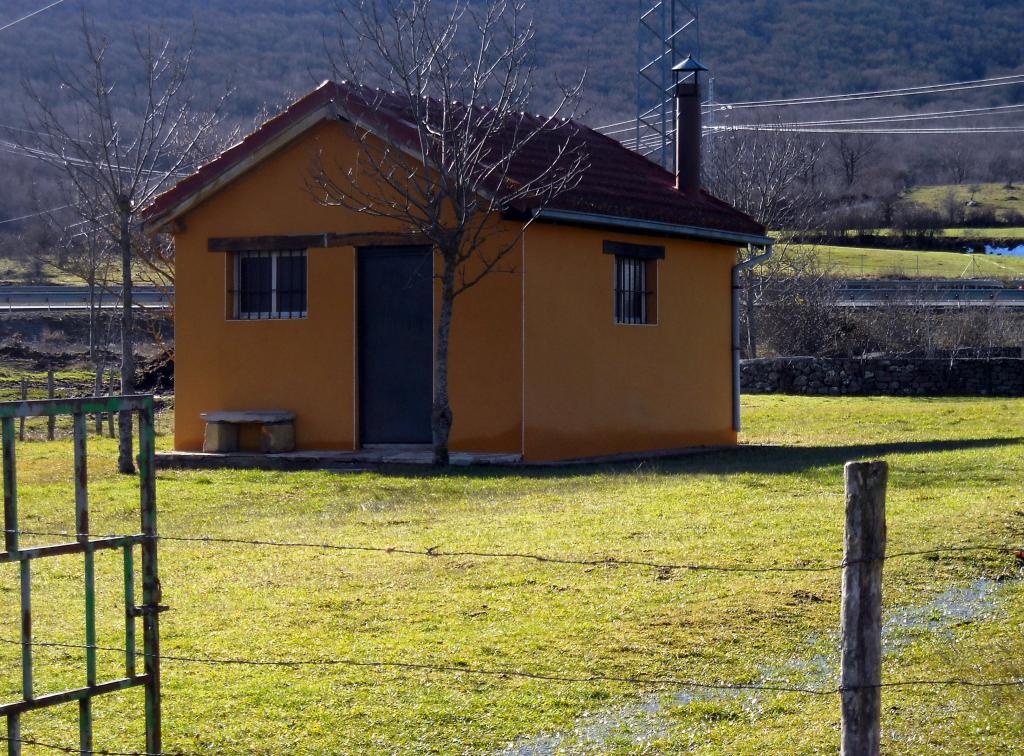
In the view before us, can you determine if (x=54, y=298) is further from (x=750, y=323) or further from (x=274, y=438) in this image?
(x=274, y=438)

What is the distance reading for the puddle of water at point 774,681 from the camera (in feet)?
18.2

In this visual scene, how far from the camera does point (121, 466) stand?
1558 centimetres

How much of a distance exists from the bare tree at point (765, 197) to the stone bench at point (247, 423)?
782 inches

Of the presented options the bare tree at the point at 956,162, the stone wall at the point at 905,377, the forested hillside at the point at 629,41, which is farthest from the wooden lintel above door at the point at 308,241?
the bare tree at the point at 956,162

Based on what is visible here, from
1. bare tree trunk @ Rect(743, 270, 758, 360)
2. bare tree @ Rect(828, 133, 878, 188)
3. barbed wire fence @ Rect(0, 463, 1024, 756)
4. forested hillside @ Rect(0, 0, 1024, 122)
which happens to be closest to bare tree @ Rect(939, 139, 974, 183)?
bare tree @ Rect(828, 133, 878, 188)

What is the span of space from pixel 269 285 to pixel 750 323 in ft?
65.9

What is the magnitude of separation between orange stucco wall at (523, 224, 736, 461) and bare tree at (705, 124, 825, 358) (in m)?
15.8

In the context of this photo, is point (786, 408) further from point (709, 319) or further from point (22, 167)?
point (22, 167)

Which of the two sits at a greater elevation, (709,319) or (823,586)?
(709,319)

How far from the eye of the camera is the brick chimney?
1895 centimetres

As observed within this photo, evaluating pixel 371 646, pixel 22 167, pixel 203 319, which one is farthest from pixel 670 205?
pixel 22 167

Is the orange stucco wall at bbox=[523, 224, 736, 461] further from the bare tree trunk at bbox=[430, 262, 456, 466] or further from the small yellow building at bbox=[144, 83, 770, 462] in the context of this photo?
the bare tree trunk at bbox=[430, 262, 456, 466]

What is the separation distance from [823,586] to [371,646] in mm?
2822

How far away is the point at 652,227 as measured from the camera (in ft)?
54.6
